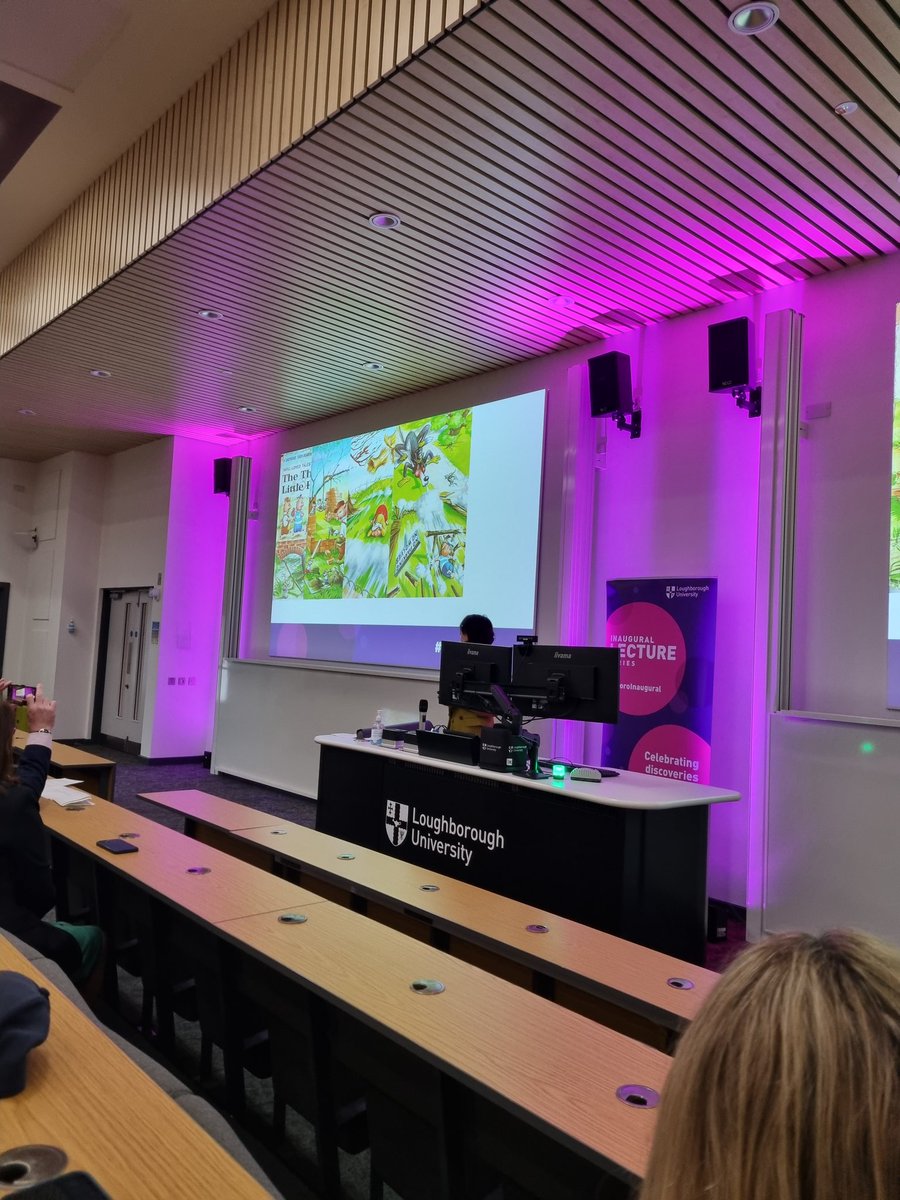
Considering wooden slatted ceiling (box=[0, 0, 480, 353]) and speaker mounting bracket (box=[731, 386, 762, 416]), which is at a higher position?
wooden slatted ceiling (box=[0, 0, 480, 353])

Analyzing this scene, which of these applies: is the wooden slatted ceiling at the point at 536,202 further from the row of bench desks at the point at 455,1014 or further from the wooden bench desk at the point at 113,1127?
the wooden bench desk at the point at 113,1127

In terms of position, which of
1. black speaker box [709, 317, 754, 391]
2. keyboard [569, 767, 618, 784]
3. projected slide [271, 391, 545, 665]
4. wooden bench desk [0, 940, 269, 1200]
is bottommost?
wooden bench desk [0, 940, 269, 1200]

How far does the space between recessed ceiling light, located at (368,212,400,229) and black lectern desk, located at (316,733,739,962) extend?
283 cm

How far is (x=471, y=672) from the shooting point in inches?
179

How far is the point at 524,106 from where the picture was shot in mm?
3430

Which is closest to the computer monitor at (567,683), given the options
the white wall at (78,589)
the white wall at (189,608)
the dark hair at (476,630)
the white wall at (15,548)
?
the dark hair at (476,630)

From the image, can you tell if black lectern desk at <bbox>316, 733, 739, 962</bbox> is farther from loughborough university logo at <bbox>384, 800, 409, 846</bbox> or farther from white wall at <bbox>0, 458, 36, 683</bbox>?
white wall at <bbox>0, 458, 36, 683</bbox>

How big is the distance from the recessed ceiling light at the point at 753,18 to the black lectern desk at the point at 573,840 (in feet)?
9.48

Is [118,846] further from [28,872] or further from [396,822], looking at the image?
[396,822]

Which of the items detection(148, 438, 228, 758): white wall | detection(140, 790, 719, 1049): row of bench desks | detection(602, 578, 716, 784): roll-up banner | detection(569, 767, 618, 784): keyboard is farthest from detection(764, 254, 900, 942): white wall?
detection(148, 438, 228, 758): white wall

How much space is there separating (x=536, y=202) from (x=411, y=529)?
10.8 ft

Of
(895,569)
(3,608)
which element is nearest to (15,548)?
(3,608)

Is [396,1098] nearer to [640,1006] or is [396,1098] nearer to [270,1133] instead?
[640,1006]

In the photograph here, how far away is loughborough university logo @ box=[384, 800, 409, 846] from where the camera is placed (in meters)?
4.65
